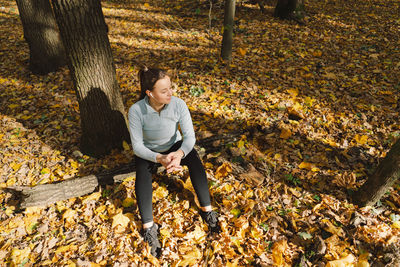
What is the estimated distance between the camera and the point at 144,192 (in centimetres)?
260

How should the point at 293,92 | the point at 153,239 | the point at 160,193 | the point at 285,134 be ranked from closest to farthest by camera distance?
the point at 153,239
the point at 160,193
the point at 285,134
the point at 293,92

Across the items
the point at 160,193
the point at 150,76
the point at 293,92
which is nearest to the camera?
the point at 150,76

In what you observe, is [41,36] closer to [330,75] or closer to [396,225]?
[330,75]

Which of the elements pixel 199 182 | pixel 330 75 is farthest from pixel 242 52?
pixel 199 182

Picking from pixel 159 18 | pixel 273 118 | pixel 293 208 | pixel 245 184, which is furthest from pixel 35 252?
pixel 159 18

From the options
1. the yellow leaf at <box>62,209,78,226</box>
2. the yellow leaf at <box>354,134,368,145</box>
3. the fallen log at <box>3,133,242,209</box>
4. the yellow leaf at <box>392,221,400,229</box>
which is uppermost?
the yellow leaf at <box>354,134,368,145</box>

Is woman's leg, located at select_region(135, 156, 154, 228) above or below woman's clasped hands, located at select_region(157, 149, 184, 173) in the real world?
below

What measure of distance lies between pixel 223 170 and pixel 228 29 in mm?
3371

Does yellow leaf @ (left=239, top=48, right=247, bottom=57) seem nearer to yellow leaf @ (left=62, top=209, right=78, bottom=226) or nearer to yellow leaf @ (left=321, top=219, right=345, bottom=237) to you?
yellow leaf @ (left=321, top=219, right=345, bottom=237)

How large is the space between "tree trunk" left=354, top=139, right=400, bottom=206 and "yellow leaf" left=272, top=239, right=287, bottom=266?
1093 millimetres

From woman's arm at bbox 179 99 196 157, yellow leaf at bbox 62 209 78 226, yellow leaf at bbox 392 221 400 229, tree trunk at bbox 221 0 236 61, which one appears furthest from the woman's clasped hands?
tree trunk at bbox 221 0 236 61

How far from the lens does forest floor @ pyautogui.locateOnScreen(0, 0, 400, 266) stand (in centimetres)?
246

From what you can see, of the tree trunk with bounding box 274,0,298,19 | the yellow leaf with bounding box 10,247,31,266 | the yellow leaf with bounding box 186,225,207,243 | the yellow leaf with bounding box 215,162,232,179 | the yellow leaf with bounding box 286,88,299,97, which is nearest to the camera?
the yellow leaf with bounding box 10,247,31,266

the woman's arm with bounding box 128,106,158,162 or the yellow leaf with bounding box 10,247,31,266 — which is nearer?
the yellow leaf with bounding box 10,247,31,266
